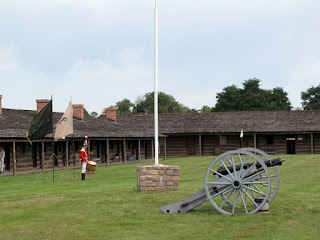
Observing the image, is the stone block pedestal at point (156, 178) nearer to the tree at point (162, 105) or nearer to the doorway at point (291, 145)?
the doorway at point (291, 145)

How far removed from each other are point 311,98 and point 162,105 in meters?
27.0

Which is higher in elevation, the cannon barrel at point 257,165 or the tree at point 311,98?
the tree at point 311,98

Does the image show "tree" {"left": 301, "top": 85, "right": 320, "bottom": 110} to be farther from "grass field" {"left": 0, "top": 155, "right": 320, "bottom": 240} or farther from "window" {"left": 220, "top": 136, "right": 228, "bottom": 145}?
"grass field" {"left": 0, "top": 155, "right": 320, "bottom": 240}

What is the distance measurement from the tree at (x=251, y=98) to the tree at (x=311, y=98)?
10.8 feet

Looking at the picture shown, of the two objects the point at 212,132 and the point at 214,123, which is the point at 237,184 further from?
the point at 214,123

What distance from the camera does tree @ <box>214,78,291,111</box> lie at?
9075 cm

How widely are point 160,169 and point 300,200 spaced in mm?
4049

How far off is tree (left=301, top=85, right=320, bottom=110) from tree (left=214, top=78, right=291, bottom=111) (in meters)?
3.29

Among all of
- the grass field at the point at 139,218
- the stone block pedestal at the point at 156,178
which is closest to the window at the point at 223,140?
the grass field at the point at 139,218

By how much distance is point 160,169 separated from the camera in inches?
674

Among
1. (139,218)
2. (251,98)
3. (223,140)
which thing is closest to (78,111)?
(223,140)

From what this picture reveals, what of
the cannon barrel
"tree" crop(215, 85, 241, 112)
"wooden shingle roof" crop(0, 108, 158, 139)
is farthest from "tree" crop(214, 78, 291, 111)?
the cannon barrel

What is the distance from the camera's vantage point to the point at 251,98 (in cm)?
9088

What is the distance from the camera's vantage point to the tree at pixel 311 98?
307 feet
